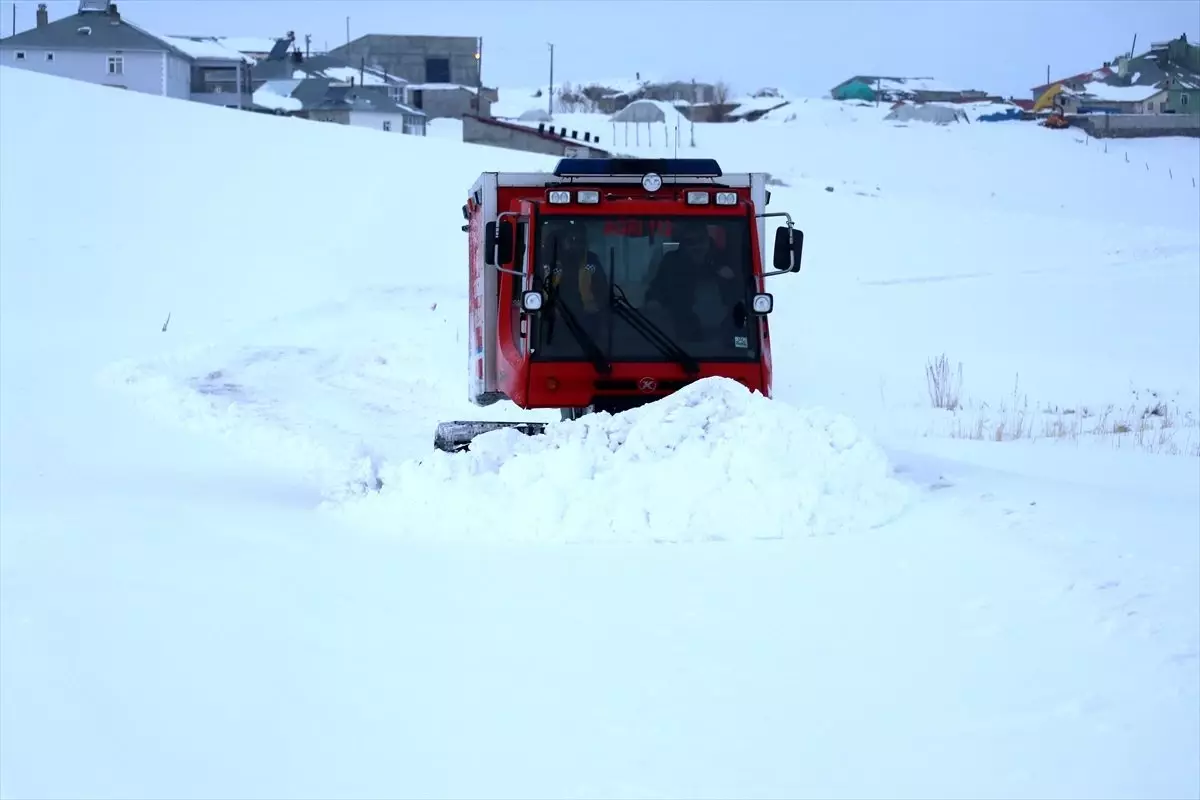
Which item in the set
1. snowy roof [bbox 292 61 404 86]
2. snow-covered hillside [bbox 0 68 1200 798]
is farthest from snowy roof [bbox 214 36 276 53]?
snow-covered hillside [bbox 0 68 1200 798]

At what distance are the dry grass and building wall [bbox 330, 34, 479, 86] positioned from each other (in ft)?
335

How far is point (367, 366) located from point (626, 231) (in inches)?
377

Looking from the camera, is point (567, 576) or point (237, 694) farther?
point (567, 576)

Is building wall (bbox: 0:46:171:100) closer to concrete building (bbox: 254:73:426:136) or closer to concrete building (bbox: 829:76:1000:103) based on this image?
concrete building (bbox: 254:73:426:136)

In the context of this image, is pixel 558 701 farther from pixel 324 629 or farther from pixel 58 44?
pixel 58 44

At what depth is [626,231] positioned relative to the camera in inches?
428

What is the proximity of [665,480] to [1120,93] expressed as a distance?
9287cm

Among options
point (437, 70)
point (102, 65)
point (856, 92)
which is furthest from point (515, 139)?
point (856, 92)

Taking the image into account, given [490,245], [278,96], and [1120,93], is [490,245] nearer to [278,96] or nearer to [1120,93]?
[278,96]

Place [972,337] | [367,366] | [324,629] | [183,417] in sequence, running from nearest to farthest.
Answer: [324,629]
[183,417]
[367,366]
[972,337]

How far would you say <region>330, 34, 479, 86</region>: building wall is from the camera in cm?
11656

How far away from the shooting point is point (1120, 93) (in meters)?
93.8

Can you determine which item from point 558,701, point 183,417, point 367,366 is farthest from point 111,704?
point 367,366

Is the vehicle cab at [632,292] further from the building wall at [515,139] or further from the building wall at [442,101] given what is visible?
the building wall at [442,101]
